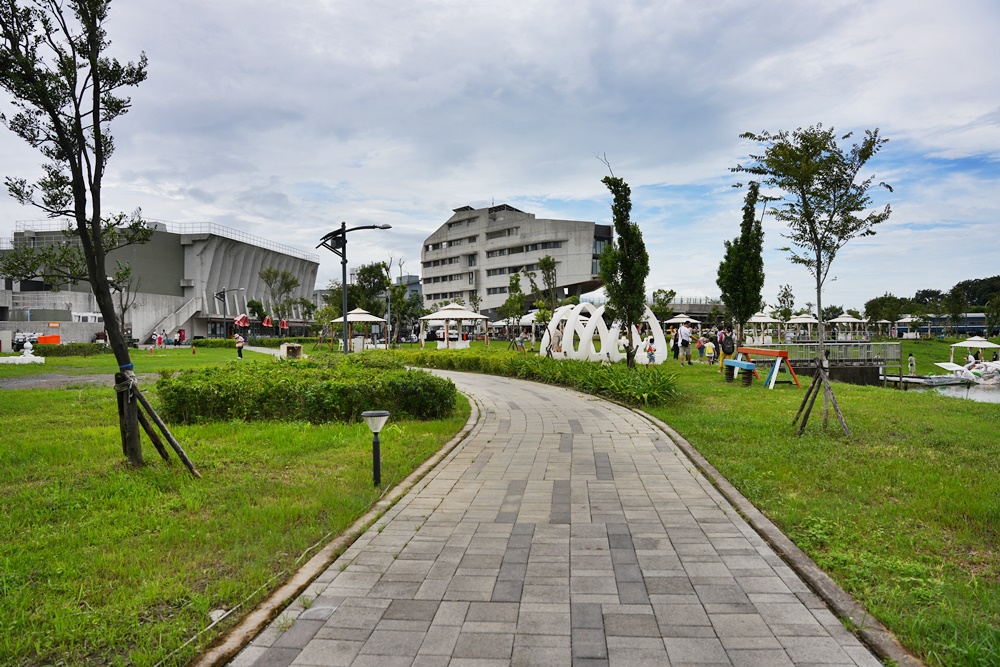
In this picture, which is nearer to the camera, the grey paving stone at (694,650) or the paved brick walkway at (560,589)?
the grey paving stone at (694,650)

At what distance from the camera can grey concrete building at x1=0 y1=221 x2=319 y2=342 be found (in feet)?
169

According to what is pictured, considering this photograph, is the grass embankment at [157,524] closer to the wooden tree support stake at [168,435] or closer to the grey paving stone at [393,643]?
the wooden tree support stake at [168,435]

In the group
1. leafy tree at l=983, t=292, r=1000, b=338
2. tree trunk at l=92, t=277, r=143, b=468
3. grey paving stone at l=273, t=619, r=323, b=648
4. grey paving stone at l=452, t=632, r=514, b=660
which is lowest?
grey paving stone at l=273, t=619, r=323, b=648

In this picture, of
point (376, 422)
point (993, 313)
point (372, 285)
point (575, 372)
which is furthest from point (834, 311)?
point (376, 422)

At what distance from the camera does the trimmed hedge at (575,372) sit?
12953mm

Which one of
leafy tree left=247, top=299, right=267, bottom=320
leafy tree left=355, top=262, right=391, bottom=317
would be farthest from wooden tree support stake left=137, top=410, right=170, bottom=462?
leafy tree left=247, top=299, right=267, bottom=320

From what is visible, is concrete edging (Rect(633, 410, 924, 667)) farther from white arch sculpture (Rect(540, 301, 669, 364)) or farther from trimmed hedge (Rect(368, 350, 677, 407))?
white arch sculpture (Rect(540, 301, 669, 364))

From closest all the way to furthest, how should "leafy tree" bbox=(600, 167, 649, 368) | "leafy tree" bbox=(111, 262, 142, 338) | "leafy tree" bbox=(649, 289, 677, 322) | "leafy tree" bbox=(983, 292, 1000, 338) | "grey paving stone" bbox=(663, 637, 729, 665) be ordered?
"grey paving stone" bbox=(663, 637, 729, 665)
"leafy tree" bbox=(111, 262, 142, 338)
"leafy tree" bbox=(600, 167, 649, 368)
"leafy tree" bbox=(983, 292, 1000, 338)
"leafy tree" bbox=(649, 289, 677, 322)

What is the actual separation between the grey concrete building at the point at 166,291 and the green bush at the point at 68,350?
1632 cm

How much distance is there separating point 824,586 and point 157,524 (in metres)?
5.02

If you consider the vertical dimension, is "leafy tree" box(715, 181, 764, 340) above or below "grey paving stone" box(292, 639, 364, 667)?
above

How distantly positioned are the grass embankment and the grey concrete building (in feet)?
156

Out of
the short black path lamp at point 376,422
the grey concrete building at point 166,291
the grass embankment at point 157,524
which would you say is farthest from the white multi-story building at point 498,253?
the short black path lamp at point 376,422

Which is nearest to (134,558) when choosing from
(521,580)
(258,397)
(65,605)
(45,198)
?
(65,605)
